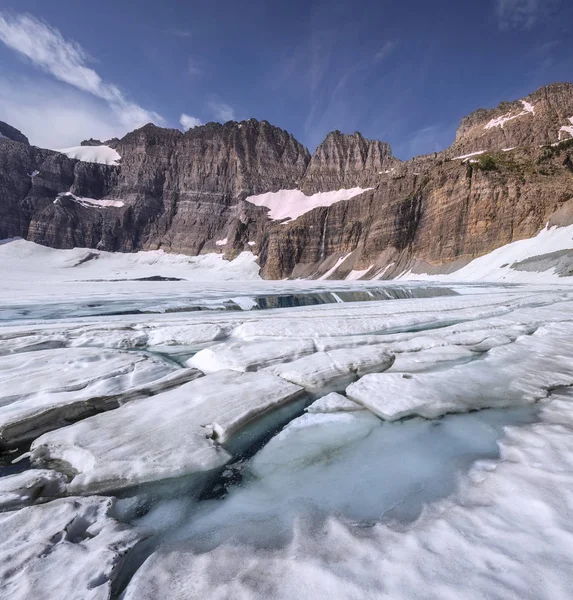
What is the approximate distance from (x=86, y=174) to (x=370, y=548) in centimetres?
16168

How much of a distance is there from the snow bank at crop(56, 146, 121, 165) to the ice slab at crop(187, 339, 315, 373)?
16256cm

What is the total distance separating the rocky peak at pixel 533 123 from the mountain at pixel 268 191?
343 mm

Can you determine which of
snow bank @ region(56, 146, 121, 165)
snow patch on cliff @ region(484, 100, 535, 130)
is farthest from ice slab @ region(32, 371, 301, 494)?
snow bank @ region(56, 146, 121, 165)

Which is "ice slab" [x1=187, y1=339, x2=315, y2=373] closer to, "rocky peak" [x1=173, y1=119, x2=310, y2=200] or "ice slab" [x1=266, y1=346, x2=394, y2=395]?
"ice slab" [x1=266, y1=346, x2=394, y2=395]

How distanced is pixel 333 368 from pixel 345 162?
471 feet

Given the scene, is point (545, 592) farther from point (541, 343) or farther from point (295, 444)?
point (541, 343)

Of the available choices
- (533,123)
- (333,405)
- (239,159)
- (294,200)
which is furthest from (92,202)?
(333,405)

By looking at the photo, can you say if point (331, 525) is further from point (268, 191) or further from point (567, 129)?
point (268, 191)

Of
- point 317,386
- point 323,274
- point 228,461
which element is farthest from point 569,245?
point 323,274

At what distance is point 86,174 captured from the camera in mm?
129375

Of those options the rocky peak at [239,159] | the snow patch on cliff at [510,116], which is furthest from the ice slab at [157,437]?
the rocky peak at [239,159]

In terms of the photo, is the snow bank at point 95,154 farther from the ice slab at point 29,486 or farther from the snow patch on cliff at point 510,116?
the ice slab at point 29,486

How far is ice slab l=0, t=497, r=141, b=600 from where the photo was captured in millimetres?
1731

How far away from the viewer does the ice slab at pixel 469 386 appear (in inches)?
162
